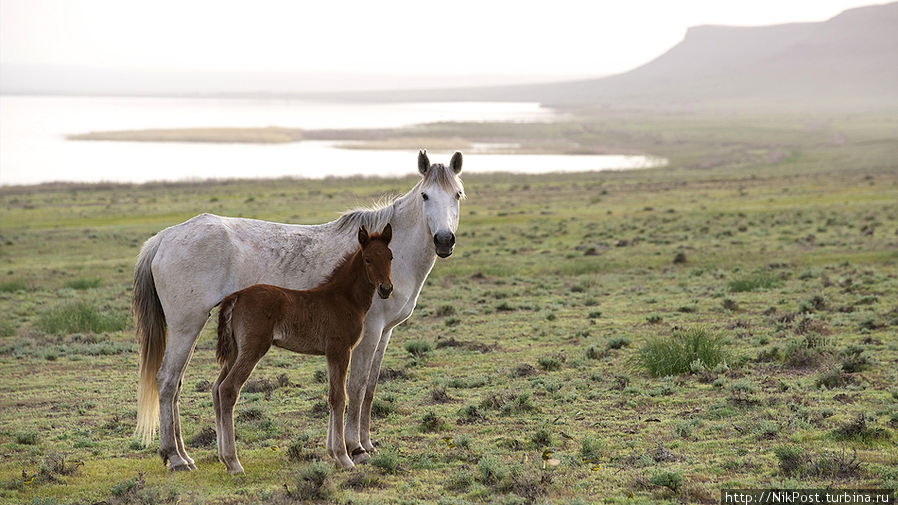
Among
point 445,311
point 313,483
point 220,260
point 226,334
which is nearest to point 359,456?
point 313,483

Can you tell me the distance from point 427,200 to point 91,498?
4.01m

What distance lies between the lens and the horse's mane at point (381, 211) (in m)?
7.88

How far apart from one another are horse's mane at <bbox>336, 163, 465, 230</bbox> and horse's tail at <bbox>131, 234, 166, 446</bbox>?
1.89 m

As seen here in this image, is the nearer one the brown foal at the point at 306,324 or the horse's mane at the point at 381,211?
the brown foal at the point at 306,324

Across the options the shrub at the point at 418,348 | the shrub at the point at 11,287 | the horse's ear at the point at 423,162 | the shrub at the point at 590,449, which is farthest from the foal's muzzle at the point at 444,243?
the shrub at the point at 11,287

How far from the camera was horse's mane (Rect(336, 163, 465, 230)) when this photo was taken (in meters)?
7.88

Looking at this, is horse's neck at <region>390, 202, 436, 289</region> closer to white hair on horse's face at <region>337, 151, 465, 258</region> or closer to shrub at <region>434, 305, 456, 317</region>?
white hair on horse's face at <region>337, 151, 465, 258</region>

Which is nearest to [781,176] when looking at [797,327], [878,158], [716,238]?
[878,158]

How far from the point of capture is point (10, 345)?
47.0 ft

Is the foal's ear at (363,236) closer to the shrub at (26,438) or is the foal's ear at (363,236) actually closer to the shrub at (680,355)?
the shrub at (26,438)

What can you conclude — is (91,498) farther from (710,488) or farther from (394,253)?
(710,488)

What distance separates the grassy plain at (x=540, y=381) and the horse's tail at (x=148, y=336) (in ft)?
1.82

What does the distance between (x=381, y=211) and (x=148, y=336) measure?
263cm

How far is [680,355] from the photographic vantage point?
37.0ft
